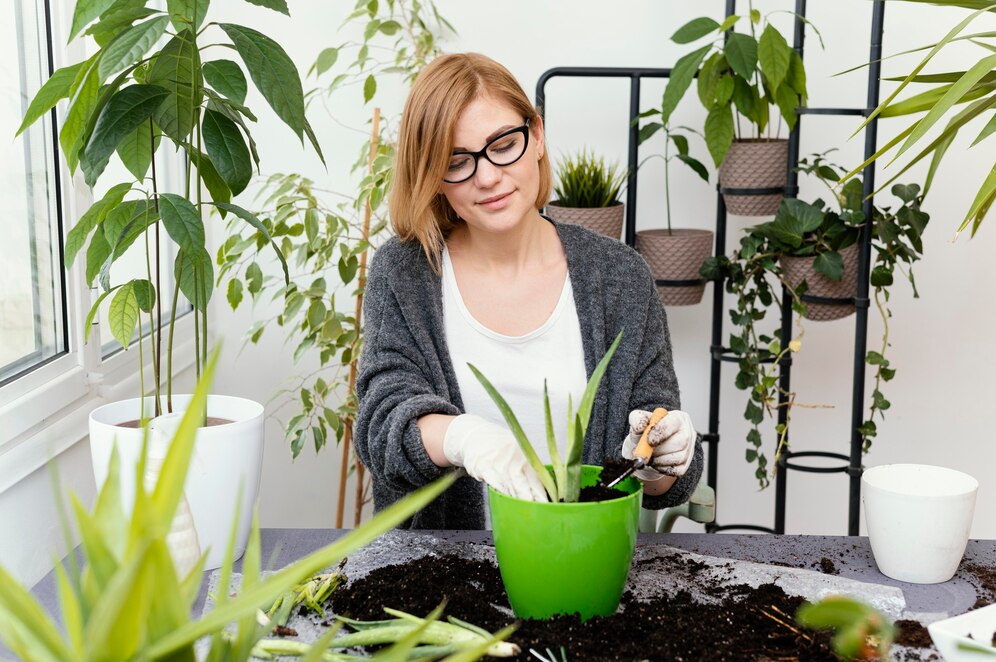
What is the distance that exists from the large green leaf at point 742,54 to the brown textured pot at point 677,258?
0.39 m

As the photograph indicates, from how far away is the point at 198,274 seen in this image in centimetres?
131

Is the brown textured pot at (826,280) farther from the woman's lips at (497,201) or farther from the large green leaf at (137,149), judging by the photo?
the large green leaf at (137,149)

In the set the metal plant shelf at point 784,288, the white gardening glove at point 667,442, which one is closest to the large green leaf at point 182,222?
the white gardening glove at point 667,442

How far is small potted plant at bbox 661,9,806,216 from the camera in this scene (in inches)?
79.7

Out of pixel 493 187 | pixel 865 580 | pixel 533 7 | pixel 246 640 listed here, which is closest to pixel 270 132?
pixel 533 7

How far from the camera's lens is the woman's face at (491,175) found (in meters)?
1.44

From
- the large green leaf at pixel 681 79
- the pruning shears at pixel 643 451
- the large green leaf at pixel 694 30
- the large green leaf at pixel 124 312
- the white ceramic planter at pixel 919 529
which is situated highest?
the large green leaf at pixel 694 30

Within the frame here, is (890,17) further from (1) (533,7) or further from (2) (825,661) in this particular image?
(2) (825,661)

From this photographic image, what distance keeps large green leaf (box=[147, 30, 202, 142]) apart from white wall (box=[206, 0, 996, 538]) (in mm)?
1226

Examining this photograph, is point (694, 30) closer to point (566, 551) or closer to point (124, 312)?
point (124, 312)

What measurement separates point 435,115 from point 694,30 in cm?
94

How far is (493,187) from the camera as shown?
4.75 feet

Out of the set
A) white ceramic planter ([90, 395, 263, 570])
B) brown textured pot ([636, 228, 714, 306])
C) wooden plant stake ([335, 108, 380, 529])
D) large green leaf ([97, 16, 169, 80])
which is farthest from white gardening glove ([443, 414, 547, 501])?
brown textured pot ([636, 228, 714, 306])

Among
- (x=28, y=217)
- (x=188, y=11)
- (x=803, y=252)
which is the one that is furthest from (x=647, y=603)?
(x=803, y=252)
